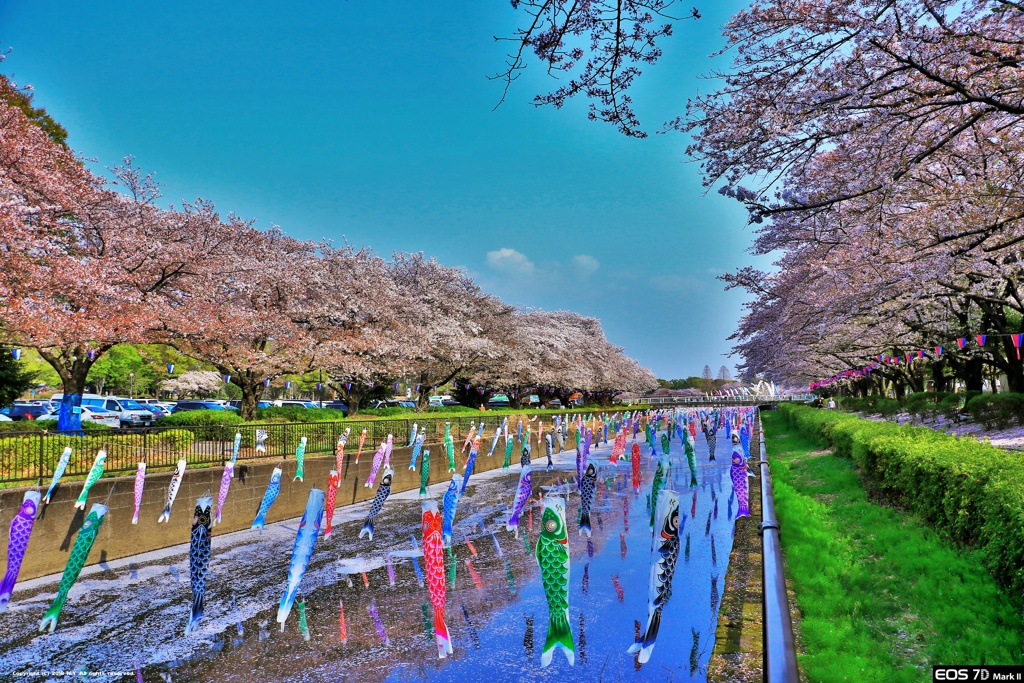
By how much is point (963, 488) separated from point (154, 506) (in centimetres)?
1153

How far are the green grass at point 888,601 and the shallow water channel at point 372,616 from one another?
3.19ft

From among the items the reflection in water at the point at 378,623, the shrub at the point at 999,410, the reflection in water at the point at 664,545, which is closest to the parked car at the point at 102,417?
the reflection in water at the point at 378,623

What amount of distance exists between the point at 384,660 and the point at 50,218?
16.2 metres

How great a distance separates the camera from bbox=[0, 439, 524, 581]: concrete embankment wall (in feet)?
27.7

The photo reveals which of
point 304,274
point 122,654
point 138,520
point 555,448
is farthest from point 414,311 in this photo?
point 122,654

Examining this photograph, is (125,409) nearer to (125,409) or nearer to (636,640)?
(125,409)

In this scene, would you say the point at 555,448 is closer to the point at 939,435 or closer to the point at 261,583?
the point at 939,435

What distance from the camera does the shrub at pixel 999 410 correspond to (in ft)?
51.8

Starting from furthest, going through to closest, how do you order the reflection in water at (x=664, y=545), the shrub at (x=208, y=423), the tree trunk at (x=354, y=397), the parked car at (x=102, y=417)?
the parked car at (x=102, y=417), the tree trunk at (x=354, y=397), the shrub at (x=208, y=423), the reflection in water at (x=664, y=545)

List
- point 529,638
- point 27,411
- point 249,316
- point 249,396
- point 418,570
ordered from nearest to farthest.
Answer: point 529,638, point 418,570, point 249,316, point 249,396, point 27,411

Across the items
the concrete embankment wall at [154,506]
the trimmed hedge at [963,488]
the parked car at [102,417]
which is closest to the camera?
the trimmed hedge at [963,488]

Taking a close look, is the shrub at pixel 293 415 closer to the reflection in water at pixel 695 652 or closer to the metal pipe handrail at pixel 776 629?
the reflection in water at pixel 695 652

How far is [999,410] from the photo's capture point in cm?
1634

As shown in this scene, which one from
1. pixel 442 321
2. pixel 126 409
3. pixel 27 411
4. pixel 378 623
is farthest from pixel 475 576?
pixel 126 409
